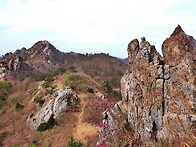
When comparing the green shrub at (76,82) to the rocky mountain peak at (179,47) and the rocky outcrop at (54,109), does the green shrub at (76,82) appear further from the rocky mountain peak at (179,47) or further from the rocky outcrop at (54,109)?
the rocky mountain peak at (179,47)

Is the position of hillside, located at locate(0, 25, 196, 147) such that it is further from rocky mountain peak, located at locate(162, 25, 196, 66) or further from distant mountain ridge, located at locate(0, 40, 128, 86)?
distant mountain ridge, located at locate(0, 40, 128, 86)

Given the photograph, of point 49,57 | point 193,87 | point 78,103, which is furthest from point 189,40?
point 49,57

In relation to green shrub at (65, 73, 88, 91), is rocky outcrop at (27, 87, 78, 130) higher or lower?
lower

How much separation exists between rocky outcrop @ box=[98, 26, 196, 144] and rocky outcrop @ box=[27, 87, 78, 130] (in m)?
15.2

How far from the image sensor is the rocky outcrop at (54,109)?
24.1 meters

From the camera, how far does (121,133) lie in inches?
478

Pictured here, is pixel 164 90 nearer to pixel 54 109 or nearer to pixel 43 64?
pixel 54 109

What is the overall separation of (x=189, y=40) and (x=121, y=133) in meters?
8.72

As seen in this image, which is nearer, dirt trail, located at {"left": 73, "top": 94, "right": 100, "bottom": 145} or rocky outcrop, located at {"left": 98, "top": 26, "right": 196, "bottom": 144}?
rocky outcrop, located at {"left": 98, "top": 26, "right": 196, "bottom": 144}

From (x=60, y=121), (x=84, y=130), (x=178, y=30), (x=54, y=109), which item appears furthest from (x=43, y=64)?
(x=178, y=30)

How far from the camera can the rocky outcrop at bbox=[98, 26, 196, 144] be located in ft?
25.8

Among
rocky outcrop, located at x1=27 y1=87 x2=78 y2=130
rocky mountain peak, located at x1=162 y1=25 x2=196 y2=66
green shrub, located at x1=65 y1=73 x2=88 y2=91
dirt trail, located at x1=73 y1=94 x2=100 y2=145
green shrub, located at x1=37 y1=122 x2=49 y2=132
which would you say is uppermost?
rocky mountain peak, located at x1=162 y1=25 x2=196 y2=66

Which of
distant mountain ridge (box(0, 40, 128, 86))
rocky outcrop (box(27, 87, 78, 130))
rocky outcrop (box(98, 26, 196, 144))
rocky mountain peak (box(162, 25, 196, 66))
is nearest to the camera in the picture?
rocky outcrop (box(98, 26, 196, 144))

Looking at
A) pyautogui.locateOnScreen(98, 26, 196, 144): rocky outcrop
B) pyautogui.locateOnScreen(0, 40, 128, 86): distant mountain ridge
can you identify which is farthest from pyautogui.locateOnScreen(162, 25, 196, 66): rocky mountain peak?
pyautogui.locateOnScreen(0, 40, 128, 86): distant mountain ridge
